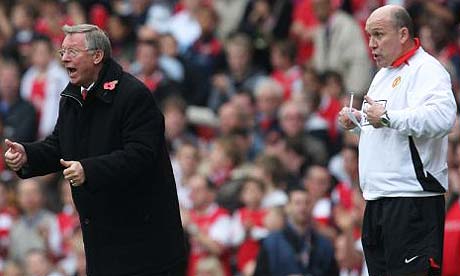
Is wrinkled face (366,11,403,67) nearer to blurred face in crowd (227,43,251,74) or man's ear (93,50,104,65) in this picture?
man's ear (93,50,104,65)

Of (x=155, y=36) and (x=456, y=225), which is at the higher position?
(x=155, y=36)

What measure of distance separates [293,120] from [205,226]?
73.9 inches

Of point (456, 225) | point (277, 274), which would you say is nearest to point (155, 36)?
point (277, 274)

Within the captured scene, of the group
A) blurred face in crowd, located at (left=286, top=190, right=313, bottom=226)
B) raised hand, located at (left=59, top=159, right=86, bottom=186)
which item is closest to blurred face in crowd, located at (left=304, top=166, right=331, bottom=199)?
blurred face in crowd, located at (left=286, top=190, right=313, bottom=226)

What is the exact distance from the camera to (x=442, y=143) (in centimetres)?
787

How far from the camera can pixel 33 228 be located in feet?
45.0

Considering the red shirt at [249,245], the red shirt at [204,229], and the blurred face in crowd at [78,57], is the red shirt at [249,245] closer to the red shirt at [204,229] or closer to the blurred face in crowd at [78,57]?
the red shirt at [204,229]

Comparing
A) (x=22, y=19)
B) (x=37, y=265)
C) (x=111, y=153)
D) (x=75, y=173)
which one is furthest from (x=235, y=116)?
(x=75, y=173)

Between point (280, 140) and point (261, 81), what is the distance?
144 centimetres

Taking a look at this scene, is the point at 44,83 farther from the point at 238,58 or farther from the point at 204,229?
the point at 204,229

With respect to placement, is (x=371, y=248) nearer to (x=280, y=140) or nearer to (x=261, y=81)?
(x=280, y=140)

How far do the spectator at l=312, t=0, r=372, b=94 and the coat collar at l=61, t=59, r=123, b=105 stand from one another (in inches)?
267

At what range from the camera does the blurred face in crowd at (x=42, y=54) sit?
1606cm

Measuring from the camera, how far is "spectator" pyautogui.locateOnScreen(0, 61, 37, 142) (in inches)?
615
